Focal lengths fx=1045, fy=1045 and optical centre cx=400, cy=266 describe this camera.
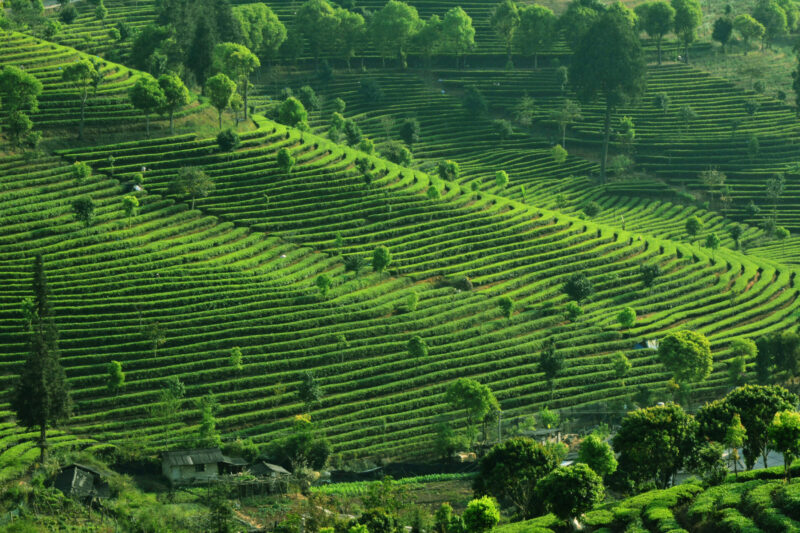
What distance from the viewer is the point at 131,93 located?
278ft

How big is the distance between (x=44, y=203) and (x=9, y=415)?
20.3 metres

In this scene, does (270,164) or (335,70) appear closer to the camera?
(270,164)

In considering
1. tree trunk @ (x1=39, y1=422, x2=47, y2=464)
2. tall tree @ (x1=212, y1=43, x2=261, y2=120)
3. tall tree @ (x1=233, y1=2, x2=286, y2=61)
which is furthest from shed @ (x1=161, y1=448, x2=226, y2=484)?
tall tree @ (x1=233, y1=2, x2=286, y2=61)

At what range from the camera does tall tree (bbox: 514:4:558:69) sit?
11838 centimetres

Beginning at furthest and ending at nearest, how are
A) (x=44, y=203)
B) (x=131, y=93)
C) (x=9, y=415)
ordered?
(x=131, y=93), (x=44, y=203), (x=9, y=415)

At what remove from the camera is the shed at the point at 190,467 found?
190 feet

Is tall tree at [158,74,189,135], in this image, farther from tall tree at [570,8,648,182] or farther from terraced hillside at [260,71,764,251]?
tall tree at [570,8,648,182]

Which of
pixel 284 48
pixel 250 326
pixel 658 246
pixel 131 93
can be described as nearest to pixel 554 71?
pixel 284 48

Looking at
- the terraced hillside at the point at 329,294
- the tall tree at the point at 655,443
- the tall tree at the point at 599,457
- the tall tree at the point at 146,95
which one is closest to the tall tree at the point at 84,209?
the terraced hillside at the point at 329,294

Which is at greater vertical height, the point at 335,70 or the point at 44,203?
the point at 335,70

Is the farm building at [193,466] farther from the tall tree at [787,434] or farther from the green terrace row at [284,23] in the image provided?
the green terrace row at [284,23]

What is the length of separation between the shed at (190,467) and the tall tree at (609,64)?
5821 centimetres

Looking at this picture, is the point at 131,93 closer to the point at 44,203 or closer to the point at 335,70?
the point at 44,203

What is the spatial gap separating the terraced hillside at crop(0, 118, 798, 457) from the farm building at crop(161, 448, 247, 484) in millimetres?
2434
